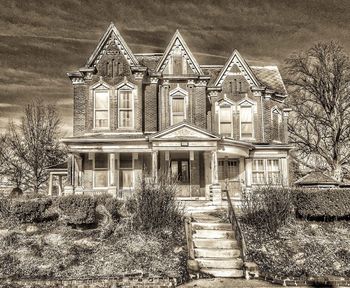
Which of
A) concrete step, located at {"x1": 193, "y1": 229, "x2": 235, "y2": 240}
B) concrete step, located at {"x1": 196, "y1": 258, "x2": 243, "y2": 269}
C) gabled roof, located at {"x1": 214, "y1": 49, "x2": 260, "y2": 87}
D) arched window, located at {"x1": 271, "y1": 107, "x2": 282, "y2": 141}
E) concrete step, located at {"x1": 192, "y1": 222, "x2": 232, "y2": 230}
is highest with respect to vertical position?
gabled roof, located at {"x1": 214, "y1": 49, "x2": 260, "y2": 87}

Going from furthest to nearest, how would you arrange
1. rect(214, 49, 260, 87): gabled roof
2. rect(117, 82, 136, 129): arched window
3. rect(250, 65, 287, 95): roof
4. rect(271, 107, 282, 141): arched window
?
rect(250, 65, 287, 95): roof, rect(271, 107, 282, 141): arched window, rect(214, 49, 260, 87): gabled roof, rect(117, 82, 136, 129): arched window

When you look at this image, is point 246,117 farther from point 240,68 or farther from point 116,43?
point 116,43

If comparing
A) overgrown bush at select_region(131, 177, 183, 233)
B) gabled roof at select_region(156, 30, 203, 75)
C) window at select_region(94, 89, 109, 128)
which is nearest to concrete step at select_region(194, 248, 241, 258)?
overgrown bush at select_region(131, 177, 183, 233)

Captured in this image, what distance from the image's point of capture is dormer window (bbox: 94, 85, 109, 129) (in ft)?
83.0

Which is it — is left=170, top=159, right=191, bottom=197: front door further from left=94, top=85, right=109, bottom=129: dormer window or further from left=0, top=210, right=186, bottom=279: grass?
left=0, top=210, right=186, bottom=279: grass

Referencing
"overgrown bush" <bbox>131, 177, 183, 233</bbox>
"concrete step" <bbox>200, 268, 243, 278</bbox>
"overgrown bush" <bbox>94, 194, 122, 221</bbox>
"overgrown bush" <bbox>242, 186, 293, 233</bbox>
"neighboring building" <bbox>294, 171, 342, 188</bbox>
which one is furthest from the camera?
"neighboring building" <bbox>294, 171, 342, 188</bbox>

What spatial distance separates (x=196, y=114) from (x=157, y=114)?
7.87ft

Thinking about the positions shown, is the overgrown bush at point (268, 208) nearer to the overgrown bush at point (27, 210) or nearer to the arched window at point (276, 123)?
the overgrown bush at point (27, 210)

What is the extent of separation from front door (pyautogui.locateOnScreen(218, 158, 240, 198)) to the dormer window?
7480 millimetres

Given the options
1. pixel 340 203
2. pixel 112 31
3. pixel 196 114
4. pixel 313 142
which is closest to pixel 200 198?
pixel 196 114

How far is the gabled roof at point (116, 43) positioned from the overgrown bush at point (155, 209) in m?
11.5

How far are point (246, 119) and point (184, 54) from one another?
5.70 metres

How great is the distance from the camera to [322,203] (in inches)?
664

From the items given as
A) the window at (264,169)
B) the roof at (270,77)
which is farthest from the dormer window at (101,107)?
the roof at (270,77)
